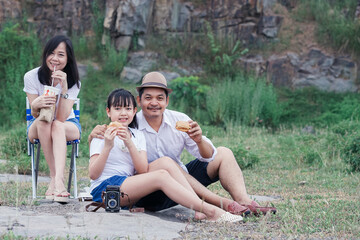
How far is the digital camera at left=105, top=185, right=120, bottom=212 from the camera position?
13.8 feet

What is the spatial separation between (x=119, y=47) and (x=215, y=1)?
3.05m

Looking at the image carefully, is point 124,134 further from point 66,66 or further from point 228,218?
point 66,66

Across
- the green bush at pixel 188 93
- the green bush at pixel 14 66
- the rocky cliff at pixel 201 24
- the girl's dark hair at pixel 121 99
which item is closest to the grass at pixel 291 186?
the girl's dark hair at pixel 121 99

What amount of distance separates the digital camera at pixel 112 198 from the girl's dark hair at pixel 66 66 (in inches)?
68.3

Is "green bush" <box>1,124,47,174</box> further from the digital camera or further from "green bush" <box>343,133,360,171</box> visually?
"green bush" <box>343,133,360,171</box>

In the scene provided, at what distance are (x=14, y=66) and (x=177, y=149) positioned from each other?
9348mm

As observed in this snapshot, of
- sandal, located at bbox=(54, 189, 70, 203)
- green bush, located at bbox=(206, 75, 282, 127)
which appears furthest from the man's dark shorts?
green bush, located at bbox=(206, 75, 282, 127)

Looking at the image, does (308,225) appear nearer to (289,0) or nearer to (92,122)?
(92,122)

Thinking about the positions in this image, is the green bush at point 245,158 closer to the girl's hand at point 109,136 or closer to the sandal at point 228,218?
the sandal at point 228,218

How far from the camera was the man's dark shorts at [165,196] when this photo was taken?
4500 mm

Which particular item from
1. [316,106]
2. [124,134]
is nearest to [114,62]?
[316,106]

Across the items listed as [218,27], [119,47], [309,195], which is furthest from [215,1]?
[309,195]

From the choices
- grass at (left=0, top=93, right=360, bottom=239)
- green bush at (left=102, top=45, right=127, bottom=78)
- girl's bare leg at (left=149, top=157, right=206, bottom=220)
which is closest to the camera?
grass at (left=0, top=93, right=360, bottom=239)

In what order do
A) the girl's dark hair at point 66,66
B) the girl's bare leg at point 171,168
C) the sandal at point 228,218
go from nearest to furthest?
the sandal at point 228,218, the girl's bare leg at point 171,168, the girl's dark hair at point 66,66
